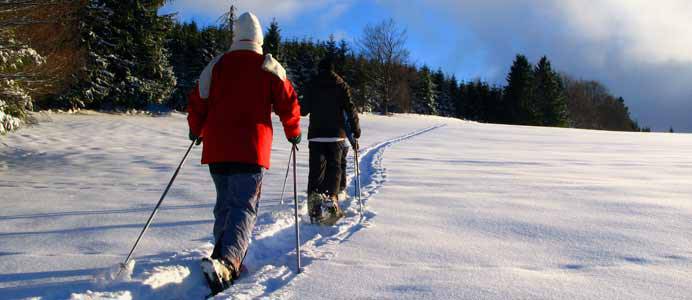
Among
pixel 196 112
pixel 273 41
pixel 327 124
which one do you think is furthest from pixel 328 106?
pixel 273 41

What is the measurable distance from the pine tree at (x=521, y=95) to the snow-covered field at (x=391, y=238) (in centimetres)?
4630

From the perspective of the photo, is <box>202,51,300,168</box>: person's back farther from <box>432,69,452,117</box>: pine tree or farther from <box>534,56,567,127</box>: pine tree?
<box>432,69,452,117</box>: pine tree

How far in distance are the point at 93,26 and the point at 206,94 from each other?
2150 cm

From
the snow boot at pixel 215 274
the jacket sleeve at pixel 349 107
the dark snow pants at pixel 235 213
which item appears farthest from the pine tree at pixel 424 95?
the snow boot at pixel 215 274

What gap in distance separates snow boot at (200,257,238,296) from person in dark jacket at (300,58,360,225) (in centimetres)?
244

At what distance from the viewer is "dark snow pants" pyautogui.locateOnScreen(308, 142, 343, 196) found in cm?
520

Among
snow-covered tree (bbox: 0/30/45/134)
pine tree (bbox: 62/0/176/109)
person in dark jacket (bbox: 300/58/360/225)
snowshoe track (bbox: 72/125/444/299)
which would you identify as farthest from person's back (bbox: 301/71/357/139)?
pine tree (bbox: 62/0/176/109)

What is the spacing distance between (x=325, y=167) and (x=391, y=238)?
171 cm

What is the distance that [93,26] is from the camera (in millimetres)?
21109

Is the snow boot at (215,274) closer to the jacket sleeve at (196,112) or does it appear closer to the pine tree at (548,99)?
the jacket sleeve at (196,112)

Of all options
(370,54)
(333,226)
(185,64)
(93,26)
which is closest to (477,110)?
(370,54)

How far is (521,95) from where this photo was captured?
5162 cm

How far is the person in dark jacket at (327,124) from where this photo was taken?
17.1 feet

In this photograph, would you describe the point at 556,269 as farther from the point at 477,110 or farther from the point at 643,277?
the point at 477,110
